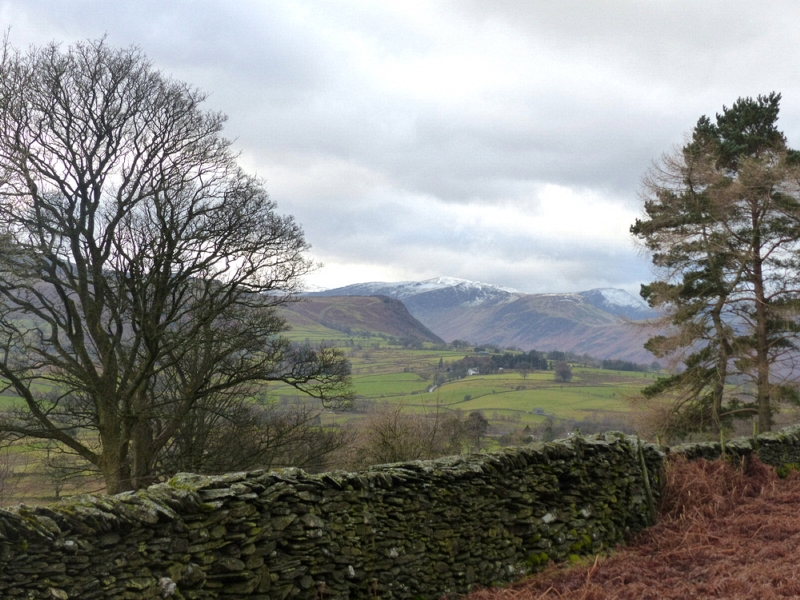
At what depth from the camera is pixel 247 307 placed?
1720 centimetres

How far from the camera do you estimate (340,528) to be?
6125 millimetres

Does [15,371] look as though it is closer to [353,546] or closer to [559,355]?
[353,546]

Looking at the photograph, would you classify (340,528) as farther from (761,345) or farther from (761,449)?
(761,345)

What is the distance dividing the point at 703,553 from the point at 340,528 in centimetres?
455

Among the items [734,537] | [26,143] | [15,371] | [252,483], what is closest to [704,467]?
[734,537]

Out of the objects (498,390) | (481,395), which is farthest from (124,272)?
(498,390)

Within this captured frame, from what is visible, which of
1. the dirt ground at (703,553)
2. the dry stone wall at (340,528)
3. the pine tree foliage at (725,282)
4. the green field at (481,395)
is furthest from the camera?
the green field at (481,395)

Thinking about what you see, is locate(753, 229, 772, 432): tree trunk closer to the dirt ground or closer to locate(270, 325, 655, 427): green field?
the dirt ground

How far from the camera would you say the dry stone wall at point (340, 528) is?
450 cm

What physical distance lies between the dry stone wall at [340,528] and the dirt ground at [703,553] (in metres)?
0.46

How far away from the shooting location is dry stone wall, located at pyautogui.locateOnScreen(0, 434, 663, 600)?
177 inches

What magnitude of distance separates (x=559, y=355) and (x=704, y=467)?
390 ft

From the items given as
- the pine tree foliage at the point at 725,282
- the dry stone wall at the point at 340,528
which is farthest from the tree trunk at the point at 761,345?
the dry stone wall at the point at 340,528

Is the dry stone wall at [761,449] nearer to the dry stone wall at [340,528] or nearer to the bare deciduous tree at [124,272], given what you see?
the dry stone wall at [340,528]
